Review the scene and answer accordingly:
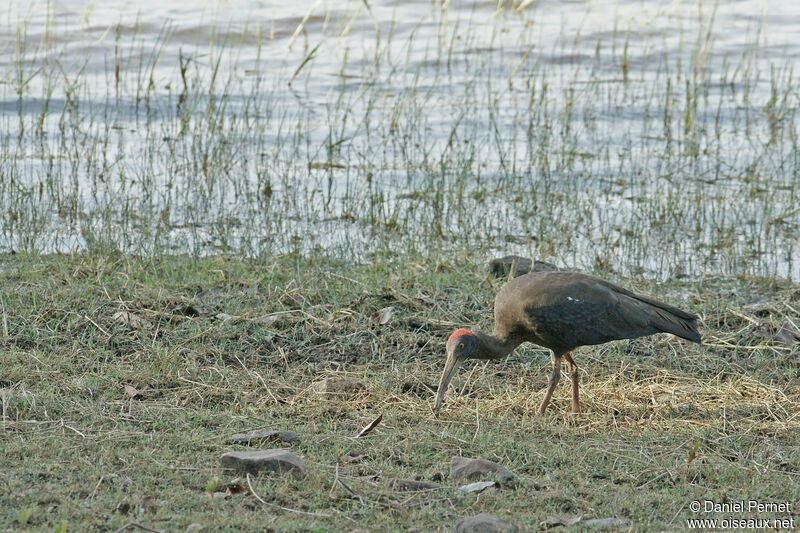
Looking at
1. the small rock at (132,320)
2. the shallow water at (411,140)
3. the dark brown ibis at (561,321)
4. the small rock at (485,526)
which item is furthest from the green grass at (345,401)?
the shallow water at (411,140)

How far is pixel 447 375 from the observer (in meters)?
5.20

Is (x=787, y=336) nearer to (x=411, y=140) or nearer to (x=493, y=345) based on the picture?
(x=493, y=345)

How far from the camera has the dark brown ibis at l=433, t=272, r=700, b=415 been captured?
523 centimetres

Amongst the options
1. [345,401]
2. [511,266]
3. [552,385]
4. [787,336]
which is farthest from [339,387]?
[787,336]

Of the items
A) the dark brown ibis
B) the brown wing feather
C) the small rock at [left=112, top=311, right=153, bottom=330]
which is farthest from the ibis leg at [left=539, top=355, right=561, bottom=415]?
the small rock at [left=112, top=311, right=153, bottom=330]

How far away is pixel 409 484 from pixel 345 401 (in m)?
1.10

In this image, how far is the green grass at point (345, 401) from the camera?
401 centimetres

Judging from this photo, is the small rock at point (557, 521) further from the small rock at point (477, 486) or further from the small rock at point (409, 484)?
the small rock at point (409, 484)

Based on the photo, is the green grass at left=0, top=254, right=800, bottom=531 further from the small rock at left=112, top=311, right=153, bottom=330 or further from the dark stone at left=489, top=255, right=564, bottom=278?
the dark stone at left=489, top=255, right=564, bottom=278

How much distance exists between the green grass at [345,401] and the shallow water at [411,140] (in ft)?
3.19

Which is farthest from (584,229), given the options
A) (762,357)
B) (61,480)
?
(61,480)

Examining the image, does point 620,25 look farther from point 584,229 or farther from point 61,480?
point 61,480

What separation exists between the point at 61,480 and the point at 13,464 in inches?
10.7

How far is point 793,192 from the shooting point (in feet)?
30.1
